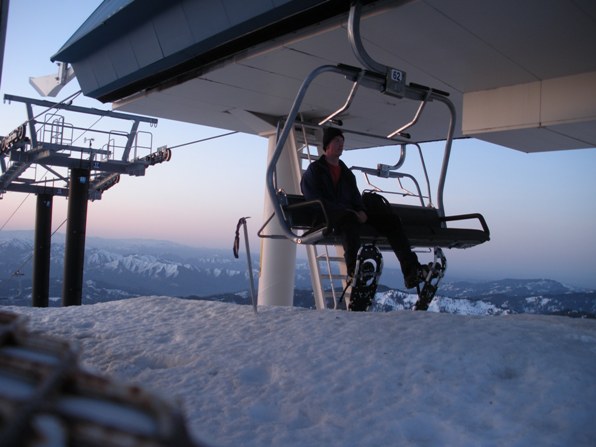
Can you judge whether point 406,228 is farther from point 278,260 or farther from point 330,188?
point 278,260

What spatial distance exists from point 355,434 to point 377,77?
2.85 meters

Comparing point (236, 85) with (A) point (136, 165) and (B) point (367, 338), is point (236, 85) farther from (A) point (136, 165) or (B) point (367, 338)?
(A) point (136, 165)

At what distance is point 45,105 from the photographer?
1716 centimetres

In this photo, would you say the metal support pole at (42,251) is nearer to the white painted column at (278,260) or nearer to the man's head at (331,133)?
the white painted column at (278,260)

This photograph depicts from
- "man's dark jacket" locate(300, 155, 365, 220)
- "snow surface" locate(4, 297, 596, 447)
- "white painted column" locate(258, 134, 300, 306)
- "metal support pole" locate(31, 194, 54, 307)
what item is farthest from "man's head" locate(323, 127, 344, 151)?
"metal support pole" locate(31, 194, 54, 307)

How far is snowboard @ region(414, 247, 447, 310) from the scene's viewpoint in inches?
205

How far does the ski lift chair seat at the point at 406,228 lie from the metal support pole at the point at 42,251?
20044mm

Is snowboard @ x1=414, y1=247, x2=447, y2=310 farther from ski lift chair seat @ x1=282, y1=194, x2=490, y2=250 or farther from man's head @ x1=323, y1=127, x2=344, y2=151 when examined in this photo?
man's head @ x1=323, y1=127, x2=344, y2=151

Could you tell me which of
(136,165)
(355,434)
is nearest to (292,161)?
(355,434)

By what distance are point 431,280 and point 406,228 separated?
0.61 m

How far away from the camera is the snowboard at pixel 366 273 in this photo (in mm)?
4500

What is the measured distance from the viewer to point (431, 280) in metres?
5.26

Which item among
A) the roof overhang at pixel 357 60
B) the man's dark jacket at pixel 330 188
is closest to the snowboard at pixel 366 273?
the man's dark jacket at pixel 330 188

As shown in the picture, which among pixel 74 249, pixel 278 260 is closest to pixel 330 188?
pixel 278 260
